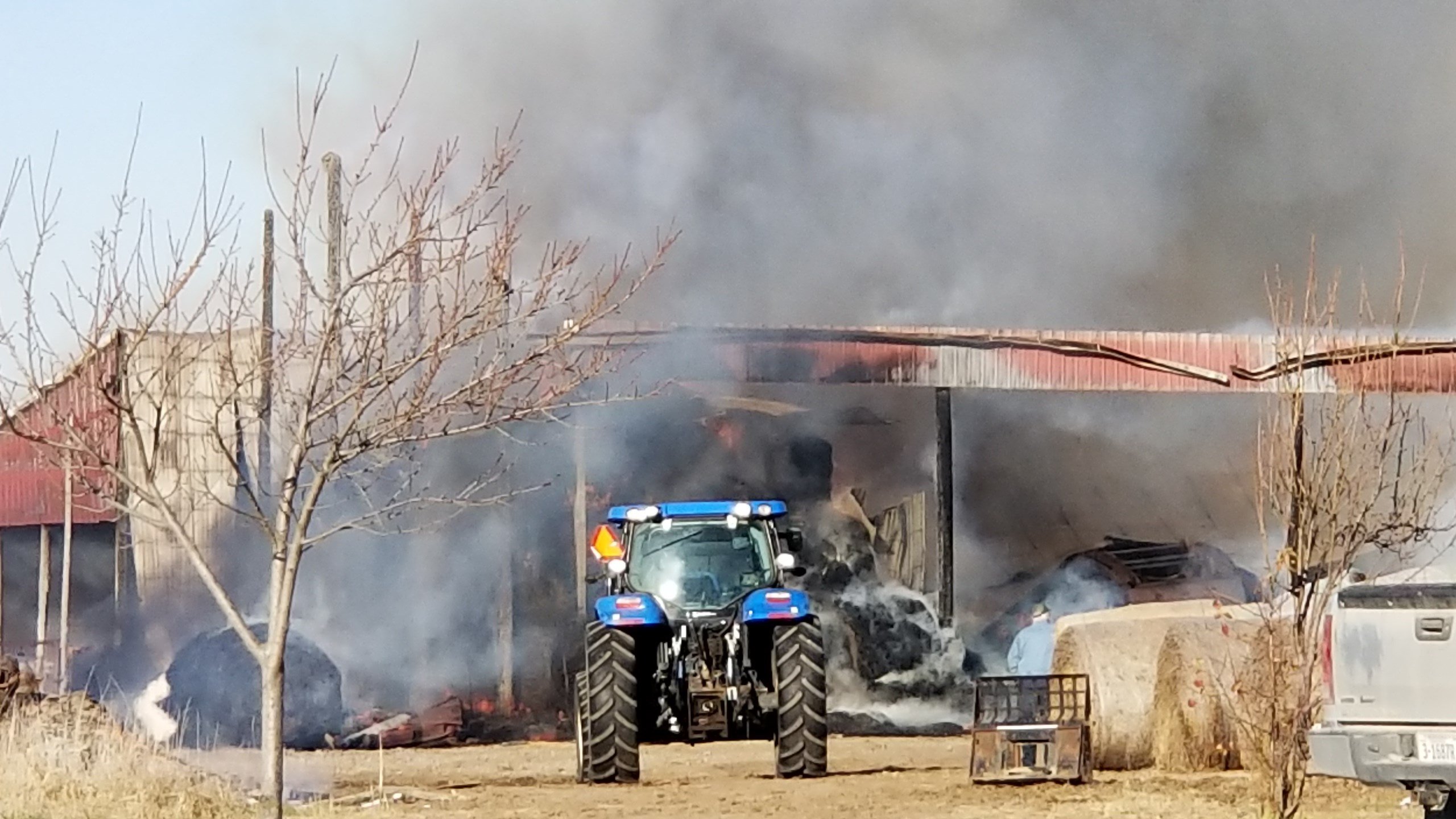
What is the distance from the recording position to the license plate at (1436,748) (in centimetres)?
998

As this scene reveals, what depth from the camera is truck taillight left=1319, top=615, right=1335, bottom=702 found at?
34.3 feet

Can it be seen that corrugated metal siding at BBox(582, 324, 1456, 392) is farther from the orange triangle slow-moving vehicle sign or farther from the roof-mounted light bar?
the roof-mounted light bar

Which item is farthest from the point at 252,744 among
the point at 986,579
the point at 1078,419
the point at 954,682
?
the point at 1078,419

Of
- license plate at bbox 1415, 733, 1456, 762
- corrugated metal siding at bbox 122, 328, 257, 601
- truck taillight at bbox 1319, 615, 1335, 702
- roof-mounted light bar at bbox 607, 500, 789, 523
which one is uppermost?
corrugated metal siding at bbox 122, 328, 257, 601

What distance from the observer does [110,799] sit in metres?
12.6

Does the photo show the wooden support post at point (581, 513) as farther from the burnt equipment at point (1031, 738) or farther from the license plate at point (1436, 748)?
the license plate at point (1436, 748)

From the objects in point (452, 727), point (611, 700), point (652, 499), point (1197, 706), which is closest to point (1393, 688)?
point (1197, 706)

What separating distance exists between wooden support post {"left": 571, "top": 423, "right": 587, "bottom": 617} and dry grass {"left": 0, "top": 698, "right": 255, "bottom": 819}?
826cm

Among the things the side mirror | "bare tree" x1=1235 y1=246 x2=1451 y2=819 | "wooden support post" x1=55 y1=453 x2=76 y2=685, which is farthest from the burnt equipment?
"wooden support post" x1=55 y1=453 x2=76 y2=685

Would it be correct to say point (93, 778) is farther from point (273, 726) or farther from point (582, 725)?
point (273, 726)

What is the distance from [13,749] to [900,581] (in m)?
15.5

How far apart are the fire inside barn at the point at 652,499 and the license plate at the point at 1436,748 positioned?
10959 millimetres

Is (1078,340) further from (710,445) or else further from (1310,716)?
(1310,716)

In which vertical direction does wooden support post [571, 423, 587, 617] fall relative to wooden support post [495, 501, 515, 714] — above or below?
above
